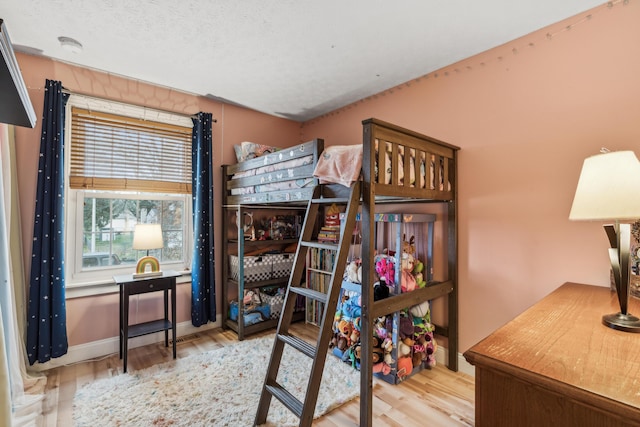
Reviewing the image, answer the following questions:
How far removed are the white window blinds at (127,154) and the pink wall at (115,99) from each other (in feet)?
0.69

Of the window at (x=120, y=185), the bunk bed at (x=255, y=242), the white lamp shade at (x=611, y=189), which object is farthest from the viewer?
the bunk bed at (x=255, y=242)

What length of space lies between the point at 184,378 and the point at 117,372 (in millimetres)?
564

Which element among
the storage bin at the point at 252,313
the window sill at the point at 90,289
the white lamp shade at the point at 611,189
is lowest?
the storage bin at the point at 252,313

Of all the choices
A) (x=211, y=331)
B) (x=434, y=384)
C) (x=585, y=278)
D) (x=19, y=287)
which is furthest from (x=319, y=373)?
(x=19, y=287)

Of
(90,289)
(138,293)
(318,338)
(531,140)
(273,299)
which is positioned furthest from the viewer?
(273,299)

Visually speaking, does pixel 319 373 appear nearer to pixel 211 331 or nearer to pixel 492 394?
pixel 492 394

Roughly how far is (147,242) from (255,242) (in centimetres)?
100

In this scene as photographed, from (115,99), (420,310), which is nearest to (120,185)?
(115,99)

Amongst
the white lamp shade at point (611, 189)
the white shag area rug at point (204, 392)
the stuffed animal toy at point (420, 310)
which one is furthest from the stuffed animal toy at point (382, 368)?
the white lamp shade at point (611, 189)

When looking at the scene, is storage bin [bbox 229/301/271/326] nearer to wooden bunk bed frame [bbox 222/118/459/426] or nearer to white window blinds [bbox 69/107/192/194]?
wooden bunk bed frame [bbox 222/118/459/426]

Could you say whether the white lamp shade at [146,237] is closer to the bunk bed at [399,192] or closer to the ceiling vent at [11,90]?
the ceiling vent at [11,90]

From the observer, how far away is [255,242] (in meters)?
3.14

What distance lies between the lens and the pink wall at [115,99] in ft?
7.61

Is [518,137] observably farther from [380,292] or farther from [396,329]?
[396,329]
